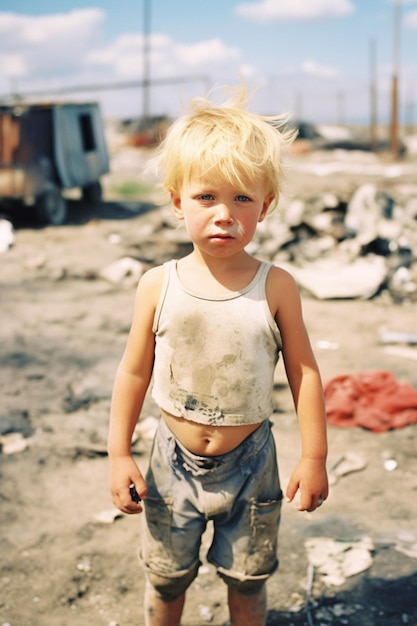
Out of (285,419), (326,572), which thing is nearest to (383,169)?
(285,419)

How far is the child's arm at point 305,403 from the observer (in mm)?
1759

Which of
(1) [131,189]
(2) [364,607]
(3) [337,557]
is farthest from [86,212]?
(2) [364,607]

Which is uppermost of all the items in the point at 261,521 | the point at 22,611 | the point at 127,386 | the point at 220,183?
the point at 220,183

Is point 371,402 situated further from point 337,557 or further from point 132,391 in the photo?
point 132,391

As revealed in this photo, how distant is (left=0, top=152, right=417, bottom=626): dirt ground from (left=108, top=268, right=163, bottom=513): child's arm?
78cm

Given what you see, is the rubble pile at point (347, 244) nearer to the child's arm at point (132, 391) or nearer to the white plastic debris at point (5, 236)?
the white plastic debris at point (5, 236)

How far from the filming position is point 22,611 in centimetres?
232

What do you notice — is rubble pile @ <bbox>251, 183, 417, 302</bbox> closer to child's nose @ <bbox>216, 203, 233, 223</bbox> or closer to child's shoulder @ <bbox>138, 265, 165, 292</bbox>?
child's shoulder @ <bbox>138, 265, 165, 292</bbox>

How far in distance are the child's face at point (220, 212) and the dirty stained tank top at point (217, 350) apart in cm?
14

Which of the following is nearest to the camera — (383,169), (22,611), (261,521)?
(261,521)

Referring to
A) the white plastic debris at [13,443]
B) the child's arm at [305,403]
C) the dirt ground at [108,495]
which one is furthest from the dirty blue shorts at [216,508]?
the white plastic debris at [13,443]

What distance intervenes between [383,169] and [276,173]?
55.0 feet

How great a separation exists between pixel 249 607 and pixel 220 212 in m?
1.25

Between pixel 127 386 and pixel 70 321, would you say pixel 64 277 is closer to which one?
pixel 70 321
